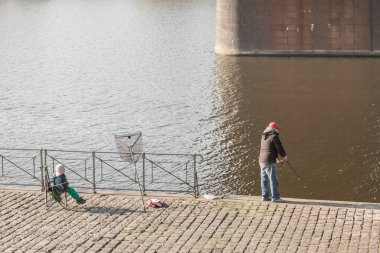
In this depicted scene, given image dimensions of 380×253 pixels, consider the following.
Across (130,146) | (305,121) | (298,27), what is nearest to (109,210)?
(130,146)

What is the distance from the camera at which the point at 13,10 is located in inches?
3319

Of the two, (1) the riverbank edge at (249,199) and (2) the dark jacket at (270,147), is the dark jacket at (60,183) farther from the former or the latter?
(2) the dark jacket at (270,147)

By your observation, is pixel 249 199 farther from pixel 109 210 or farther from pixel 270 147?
pixel 109 210

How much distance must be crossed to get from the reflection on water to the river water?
2.1 inches

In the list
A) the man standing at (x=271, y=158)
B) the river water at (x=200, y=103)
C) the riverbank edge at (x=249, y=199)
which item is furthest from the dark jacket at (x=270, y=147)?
the river water at (x=200, y=103)

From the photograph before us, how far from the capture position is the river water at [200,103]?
27.0 meters

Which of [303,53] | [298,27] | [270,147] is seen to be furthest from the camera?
[298,27]

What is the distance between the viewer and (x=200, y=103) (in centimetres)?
3834

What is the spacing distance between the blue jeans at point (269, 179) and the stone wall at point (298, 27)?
33.3 metres

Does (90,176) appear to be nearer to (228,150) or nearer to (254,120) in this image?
(228,150)

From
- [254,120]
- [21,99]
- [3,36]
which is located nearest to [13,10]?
[3,36]

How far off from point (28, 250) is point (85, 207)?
264 cm

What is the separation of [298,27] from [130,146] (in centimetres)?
3469

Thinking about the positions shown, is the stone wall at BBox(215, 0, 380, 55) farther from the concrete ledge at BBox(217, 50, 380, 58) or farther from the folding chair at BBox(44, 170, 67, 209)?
the folding chair at BBox(44, 170, 67, 209)
